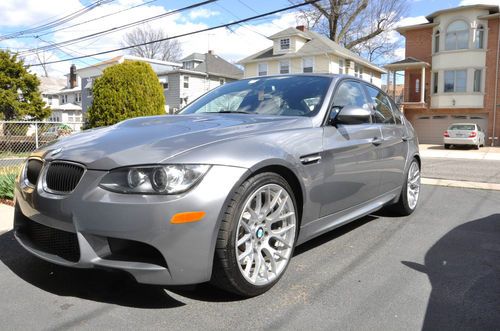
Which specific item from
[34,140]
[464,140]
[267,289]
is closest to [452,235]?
[267,289]

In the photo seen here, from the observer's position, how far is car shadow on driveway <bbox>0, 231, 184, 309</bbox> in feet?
9.34

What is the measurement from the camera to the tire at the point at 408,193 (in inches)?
204

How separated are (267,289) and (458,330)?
3.89 ft

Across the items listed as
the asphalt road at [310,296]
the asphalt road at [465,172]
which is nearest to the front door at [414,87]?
the asphalt road at [465,172]

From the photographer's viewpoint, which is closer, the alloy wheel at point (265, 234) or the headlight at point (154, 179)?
the headlight at point (154, 179)

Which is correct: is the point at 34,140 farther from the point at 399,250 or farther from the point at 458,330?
the point at 458,330

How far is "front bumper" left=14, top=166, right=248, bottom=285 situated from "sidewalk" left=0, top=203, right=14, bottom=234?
95.2 inches

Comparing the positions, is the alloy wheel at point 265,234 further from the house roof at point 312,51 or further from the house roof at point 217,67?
the house roof at point 217,67

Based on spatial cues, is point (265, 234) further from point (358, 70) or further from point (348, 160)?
point (358, 70)

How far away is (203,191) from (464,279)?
7.20 ft

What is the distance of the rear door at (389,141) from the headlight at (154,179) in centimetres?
243

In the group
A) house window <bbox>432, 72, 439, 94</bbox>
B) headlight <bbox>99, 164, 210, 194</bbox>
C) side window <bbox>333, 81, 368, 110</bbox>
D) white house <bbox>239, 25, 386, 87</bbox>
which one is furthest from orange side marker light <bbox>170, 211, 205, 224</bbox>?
house window <bbox>432, 72, 439, 94</bbox>

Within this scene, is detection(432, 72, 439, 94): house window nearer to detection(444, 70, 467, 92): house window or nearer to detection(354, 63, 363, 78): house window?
detection(444, 70, 467, 92): house window

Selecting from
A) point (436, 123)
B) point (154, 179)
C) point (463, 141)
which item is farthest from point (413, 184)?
point (436, 123)
